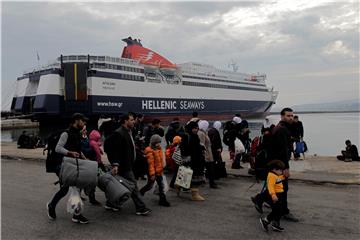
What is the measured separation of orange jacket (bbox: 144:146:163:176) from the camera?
523 centimetres

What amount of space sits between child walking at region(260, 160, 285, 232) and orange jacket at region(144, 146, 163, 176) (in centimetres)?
174

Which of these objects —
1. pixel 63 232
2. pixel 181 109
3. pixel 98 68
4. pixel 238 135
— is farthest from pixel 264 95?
pixel 63 232

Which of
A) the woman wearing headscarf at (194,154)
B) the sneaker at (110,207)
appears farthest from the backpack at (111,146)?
the woman wearing headscarf at (194,154)

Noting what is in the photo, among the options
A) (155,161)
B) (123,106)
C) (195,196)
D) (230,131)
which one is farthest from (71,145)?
(123,106)

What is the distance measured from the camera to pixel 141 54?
52.6 metres

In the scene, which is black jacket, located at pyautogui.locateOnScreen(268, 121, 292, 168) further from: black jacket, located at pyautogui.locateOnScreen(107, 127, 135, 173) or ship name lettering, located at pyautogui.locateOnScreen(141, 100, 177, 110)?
ship name lettering, located at pyautogui.locateOnScreen(141, 100, 177, 110)

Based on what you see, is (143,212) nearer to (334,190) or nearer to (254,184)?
(254,184)

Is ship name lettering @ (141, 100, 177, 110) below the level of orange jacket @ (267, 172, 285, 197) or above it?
above

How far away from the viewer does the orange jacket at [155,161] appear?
206 inches

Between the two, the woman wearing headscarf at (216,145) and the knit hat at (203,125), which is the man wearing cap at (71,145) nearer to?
the knit hat at (203,125)

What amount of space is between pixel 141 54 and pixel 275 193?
164ft

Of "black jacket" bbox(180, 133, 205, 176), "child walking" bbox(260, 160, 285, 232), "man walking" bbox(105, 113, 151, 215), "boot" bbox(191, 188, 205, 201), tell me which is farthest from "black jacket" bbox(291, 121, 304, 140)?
"man walking" bbox(105, 113, 151, 215)

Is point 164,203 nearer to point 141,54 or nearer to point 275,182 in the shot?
point 275,182

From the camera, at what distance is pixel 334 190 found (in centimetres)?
620
